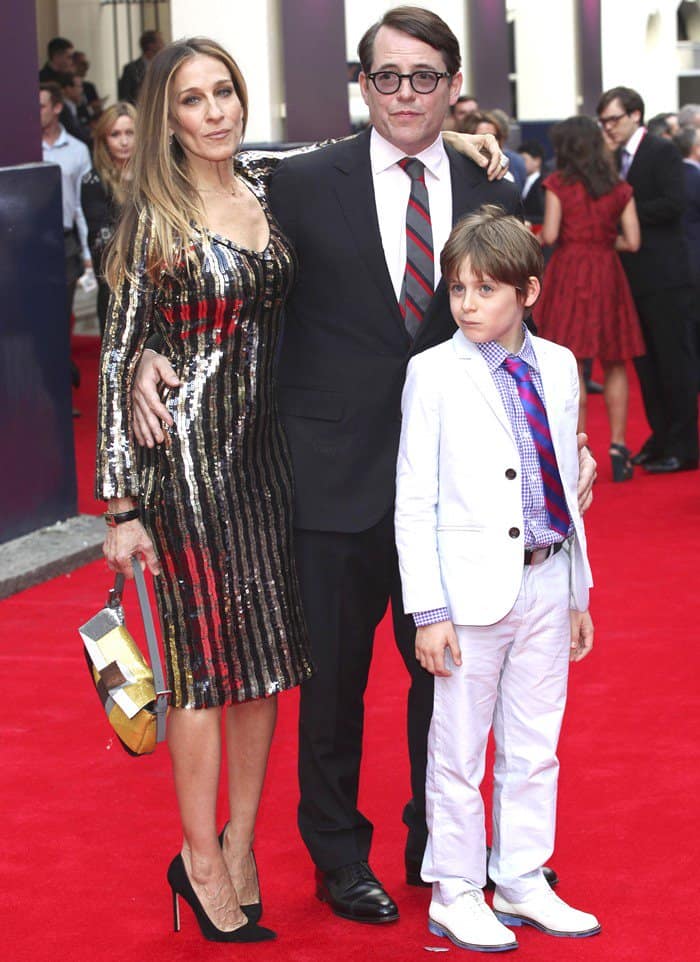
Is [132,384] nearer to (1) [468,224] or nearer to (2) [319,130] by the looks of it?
(1) [468,224]

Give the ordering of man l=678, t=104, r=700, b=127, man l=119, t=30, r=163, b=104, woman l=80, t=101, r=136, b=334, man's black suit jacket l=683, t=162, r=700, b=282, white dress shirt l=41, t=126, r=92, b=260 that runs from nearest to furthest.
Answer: woman l=80, t=101, r=136, b=334
man's black suit jacket l=683, t=162, r=700, b=282
white dress shirt l=41, t=126, r=92, b=260
man l=678, t=104, r=700, b=127
man l=119, t=30, r=163, b=104

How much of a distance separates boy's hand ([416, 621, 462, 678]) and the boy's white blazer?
34mm

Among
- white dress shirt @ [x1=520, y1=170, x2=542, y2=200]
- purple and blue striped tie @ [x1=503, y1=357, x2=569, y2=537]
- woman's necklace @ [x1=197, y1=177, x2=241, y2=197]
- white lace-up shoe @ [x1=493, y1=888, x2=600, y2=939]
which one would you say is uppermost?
woman's necklace @ [x1=197, y1=177, x2=241, y2=197]

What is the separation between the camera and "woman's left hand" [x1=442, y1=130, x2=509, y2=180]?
3.54m

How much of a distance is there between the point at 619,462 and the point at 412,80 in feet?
16.2

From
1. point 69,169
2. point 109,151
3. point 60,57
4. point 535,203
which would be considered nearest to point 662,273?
point 109,151

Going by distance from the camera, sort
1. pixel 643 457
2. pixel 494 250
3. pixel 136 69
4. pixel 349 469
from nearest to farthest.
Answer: pixel 494 250, pixel 349 469, pixel 643 457, pixel 136 69

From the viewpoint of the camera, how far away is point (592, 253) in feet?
26.2

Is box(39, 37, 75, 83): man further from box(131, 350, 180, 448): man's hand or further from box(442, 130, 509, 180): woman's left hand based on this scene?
box(131, 350, 180, 448): man's hand

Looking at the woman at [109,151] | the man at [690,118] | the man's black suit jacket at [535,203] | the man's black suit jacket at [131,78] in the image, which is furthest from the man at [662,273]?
the man's black suit jacket at [131,78]

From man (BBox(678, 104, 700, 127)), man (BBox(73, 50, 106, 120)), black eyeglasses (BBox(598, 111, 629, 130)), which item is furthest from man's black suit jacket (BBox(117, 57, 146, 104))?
black eyeglasses (BBox(598, 111, 629, 130))

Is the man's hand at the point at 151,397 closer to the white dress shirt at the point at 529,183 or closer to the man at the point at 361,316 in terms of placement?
the man at the point at 361,316

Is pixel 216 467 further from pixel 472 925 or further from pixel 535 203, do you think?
pixel 535 203

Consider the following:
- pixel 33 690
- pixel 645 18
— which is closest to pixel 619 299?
pixel 33 690
